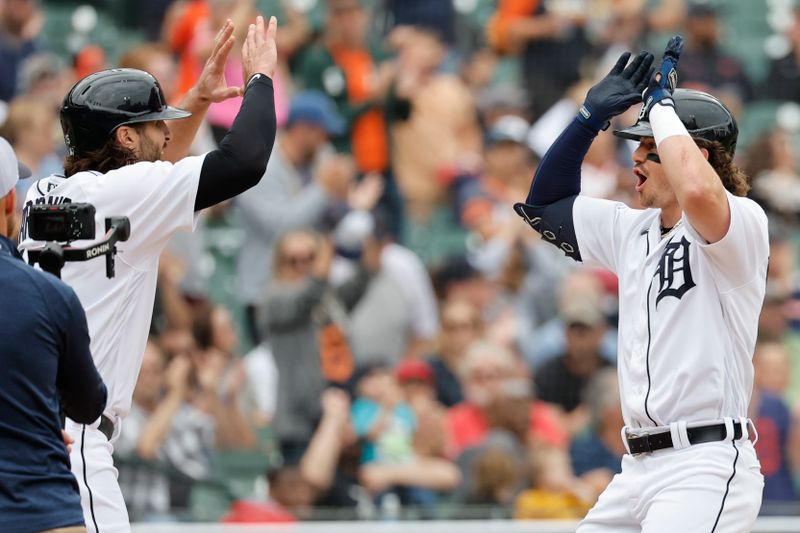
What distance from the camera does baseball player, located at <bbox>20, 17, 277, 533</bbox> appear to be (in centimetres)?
407

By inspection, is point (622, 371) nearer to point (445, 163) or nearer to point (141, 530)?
point (141, 530)

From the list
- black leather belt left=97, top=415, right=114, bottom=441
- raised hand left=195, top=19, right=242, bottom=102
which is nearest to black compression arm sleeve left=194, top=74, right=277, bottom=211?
raised hand left=195, top=19, right=242, bottom=102

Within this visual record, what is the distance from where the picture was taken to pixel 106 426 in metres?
4.14

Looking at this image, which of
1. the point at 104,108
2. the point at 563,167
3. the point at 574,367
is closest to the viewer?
the point at 104,108

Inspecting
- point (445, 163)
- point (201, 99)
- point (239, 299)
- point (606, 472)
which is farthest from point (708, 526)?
point (445, 163)

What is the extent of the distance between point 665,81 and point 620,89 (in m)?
0.28

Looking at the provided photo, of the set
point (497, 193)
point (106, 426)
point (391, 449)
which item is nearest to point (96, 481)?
point (106, 426)

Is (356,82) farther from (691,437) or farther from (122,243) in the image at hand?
(691,437)

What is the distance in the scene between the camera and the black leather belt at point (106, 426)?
4.13 metres

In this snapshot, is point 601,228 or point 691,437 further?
point 601,228

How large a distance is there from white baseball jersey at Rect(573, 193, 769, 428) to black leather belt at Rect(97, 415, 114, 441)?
1527 millimetres

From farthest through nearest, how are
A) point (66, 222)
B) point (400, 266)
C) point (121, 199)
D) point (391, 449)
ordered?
point (400, 266) → point (391, 449) → point (121, 199) → point (66, 222)

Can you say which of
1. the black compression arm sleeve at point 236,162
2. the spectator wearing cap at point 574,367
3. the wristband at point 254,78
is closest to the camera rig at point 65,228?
the black compression arm sleeve at point 236,162

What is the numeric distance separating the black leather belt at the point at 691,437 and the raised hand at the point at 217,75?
1678mm
